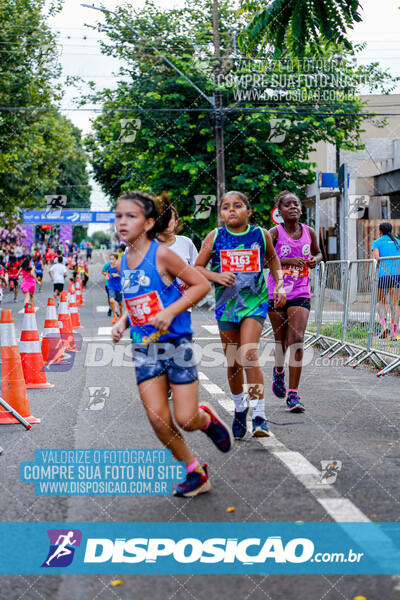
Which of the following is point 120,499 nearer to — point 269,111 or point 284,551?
point 284,551

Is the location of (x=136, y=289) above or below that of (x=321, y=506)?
above

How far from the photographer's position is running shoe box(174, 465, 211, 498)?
4.36 meters

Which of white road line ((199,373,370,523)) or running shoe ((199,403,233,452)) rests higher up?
running shoe ((199,403,233,452))

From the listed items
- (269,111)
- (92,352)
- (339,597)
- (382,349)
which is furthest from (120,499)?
(269,111)

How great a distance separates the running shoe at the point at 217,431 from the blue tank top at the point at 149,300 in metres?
0.49

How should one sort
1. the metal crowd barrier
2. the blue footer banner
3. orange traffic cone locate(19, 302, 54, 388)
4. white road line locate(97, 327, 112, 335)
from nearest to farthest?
the blue footer banner → orange traffic cone locate(19, 302, 54, 388) → the metal crowd barrier → white road line locate(97, 327, 112, 335)

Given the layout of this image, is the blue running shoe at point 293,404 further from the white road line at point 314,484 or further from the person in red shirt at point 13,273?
the person in red shirt at point 13,273

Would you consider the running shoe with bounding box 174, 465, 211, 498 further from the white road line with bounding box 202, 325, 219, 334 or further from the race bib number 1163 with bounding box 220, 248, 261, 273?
the white road line with bounding box 202, 325, 219, 334

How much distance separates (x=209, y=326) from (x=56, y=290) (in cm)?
1228

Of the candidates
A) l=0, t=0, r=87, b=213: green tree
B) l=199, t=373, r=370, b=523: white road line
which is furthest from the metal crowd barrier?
l=0, t=0, r=87, b=213: green tree

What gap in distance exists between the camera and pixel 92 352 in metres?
12.9

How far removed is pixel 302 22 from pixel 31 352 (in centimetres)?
452

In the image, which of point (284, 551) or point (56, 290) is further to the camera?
point (56, 290)

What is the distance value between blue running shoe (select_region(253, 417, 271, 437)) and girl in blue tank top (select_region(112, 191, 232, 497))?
134cm
